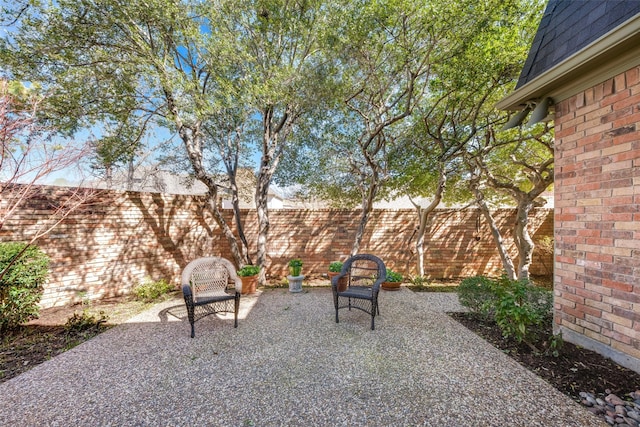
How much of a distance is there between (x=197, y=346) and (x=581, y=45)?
5769 mm

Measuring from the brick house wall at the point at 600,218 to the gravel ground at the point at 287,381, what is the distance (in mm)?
952

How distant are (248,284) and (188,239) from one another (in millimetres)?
2266

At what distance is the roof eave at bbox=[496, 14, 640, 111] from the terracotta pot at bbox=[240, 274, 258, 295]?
18.2 ft

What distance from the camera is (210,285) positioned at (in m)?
4.57

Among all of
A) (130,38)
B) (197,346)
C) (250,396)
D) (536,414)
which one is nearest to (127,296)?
(197,346)

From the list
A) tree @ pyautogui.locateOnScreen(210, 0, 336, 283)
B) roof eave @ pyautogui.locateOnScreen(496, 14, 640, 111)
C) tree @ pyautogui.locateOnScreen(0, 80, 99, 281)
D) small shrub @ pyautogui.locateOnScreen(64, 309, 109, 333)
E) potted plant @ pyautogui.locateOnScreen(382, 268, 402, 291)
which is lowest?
small shrub @ pyautogui.locateOnScreen(64, 309, 109, 333)

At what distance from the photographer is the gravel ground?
2.02 meters

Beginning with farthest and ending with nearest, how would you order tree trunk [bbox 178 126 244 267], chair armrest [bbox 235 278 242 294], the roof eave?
tree trunk [bbox 178 126 244 267] → chair armrest [bbox 235 278 242 294] → the roof eave

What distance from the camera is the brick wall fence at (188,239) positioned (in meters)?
4.58

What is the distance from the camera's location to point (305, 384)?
2412mm

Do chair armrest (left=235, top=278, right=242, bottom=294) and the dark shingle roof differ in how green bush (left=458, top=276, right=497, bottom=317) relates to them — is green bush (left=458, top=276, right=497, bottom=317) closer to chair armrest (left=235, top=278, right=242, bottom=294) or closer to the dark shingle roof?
the dark shingle roof

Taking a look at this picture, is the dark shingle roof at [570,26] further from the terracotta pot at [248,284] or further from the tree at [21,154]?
the tree at [21,154]

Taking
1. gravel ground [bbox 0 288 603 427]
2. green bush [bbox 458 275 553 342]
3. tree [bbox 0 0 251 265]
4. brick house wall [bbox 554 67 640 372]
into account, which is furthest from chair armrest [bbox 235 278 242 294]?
brick house wall [bbox 554 67 640 372]

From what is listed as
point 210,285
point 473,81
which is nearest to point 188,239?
point 210,285
